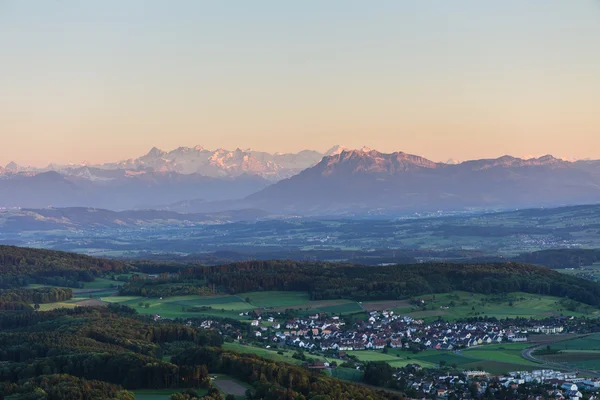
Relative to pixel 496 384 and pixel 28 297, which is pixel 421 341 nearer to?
pixel 496 384

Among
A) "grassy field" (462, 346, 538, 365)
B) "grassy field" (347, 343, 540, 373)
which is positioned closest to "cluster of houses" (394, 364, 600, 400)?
"grassy field" (347, 343, 540, 373)

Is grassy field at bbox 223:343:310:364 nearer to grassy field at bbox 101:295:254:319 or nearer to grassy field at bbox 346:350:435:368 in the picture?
grassy field at bbox 346:350:435:368

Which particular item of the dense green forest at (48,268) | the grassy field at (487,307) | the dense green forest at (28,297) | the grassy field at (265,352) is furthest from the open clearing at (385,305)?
the dense green forest at (48,268)

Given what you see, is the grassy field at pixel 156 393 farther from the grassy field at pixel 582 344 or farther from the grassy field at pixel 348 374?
the grassy field at pixel 582 344

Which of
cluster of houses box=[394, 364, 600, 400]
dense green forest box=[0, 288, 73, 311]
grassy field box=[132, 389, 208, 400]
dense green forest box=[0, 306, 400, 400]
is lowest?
cluster of houses box=[394, 364, 600, 400]

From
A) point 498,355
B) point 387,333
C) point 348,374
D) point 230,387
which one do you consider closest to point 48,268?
point 387,333

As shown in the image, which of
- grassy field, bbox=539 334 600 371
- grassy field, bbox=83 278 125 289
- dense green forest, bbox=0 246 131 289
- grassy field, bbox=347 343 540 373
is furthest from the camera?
dense green forest, bbox=0 246 131 289
